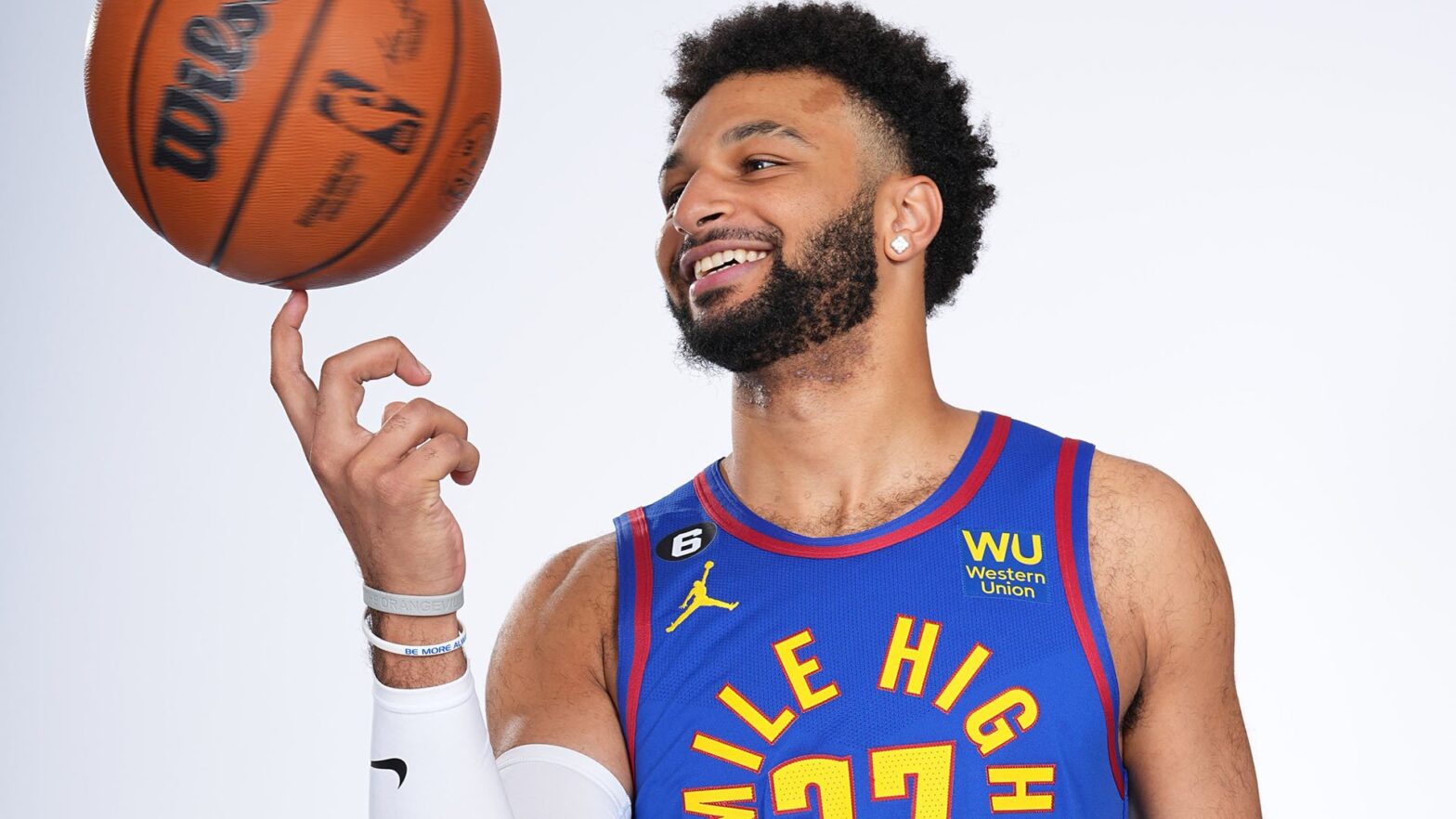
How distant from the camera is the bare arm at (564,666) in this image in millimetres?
2012

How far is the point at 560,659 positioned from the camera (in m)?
2.08

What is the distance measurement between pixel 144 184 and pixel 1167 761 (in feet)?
4.66

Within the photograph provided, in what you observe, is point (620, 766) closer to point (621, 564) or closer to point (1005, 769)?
point (621, 564)

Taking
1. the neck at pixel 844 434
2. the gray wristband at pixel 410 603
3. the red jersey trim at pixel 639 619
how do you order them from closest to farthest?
the gray wristband at pixel 410 603
the red jersey trim at pixel 639 619
the neck at pixel 844 434

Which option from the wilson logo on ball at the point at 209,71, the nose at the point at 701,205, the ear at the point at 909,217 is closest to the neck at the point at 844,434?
the ear at the point at 909,217

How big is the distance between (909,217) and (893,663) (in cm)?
69

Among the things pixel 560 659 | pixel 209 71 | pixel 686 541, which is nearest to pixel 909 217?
pixel 686 541

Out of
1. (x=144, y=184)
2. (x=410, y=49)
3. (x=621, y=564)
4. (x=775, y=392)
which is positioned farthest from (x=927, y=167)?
(x=144, y=184)

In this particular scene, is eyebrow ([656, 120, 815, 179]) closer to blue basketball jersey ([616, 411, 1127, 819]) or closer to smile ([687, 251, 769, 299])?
smile ([687, 251, 769, 299])

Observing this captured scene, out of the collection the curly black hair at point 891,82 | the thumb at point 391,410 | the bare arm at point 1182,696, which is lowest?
the bare arm at point 1182,696

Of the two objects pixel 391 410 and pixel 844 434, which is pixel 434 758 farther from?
pixel 844 434

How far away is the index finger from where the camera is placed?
1.75 meters

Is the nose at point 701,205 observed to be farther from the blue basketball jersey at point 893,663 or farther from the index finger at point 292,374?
the index finger at point 292,374

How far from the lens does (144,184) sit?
1.68 metres
